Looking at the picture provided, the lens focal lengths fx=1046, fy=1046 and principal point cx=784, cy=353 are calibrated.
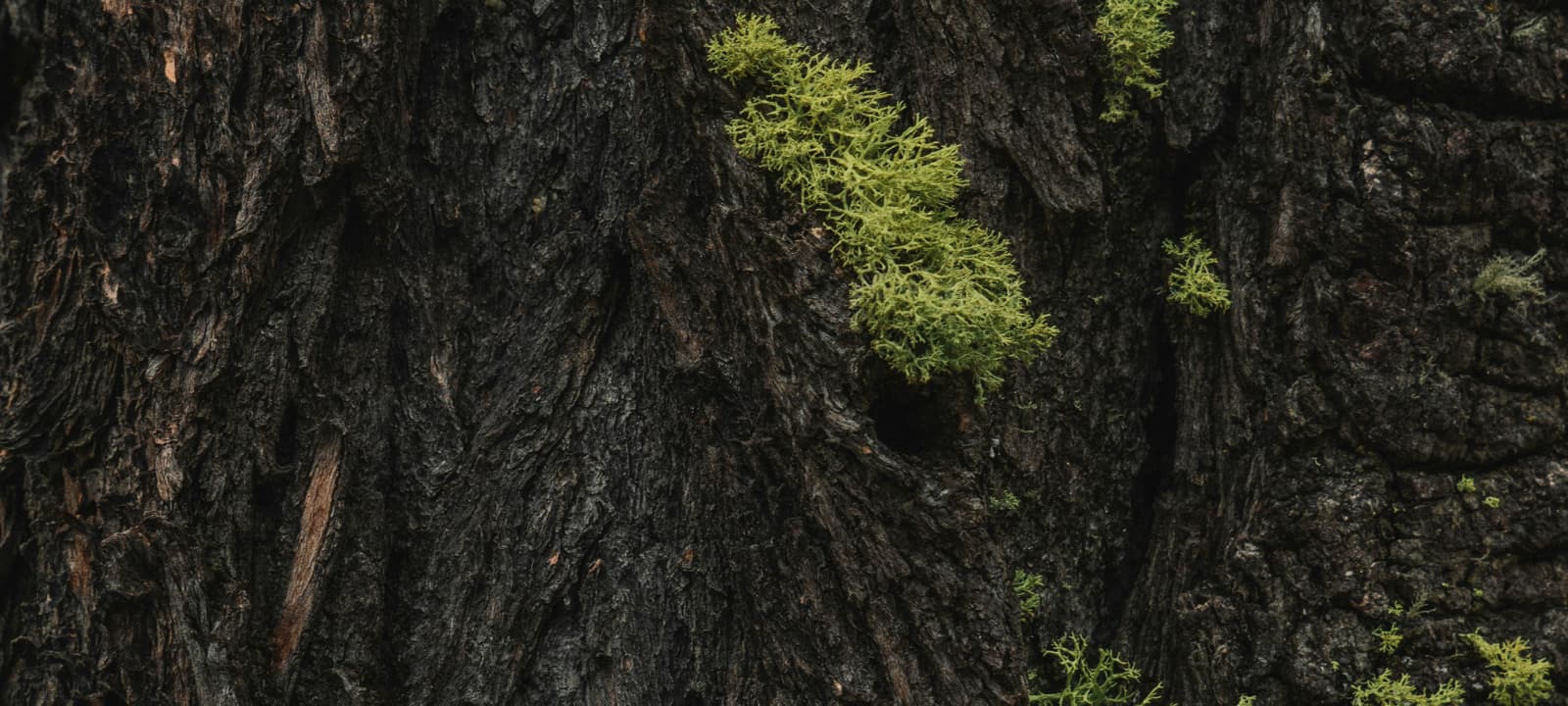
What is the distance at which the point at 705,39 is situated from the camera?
255 cm

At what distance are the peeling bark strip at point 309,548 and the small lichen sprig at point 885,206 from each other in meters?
1.30

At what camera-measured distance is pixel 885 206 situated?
8.21ft

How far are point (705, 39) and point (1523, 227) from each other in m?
2.04

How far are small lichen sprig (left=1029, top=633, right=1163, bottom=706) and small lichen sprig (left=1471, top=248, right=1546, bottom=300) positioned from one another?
4.12 ft

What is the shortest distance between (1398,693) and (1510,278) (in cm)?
101

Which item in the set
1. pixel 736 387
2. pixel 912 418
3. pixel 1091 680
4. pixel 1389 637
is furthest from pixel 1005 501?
pixel 1389 637

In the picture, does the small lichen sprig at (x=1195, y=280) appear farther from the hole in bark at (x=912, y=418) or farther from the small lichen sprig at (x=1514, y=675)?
the small lichen sprig at (x=1514, y=675)

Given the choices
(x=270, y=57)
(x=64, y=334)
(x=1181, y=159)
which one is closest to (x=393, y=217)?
(x=270, y=57)

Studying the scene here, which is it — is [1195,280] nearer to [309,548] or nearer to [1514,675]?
[1514,675]

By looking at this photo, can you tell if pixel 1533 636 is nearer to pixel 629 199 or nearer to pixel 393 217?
pixel 629 199

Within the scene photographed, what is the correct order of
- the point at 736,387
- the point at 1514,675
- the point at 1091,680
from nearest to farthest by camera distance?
the point at 1514,675 < the point at 736,387 < the point at 1091,680

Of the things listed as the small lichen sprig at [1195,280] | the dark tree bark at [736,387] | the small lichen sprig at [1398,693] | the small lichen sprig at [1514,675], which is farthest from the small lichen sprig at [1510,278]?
the small lichen sprig at [1398,693]

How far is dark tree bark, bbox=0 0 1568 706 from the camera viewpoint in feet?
8.16

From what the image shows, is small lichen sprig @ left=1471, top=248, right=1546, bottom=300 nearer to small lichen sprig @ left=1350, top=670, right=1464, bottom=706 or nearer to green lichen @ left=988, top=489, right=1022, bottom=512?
small lichen sprig @ left=1350, top=670, right=1464, bottom=706
